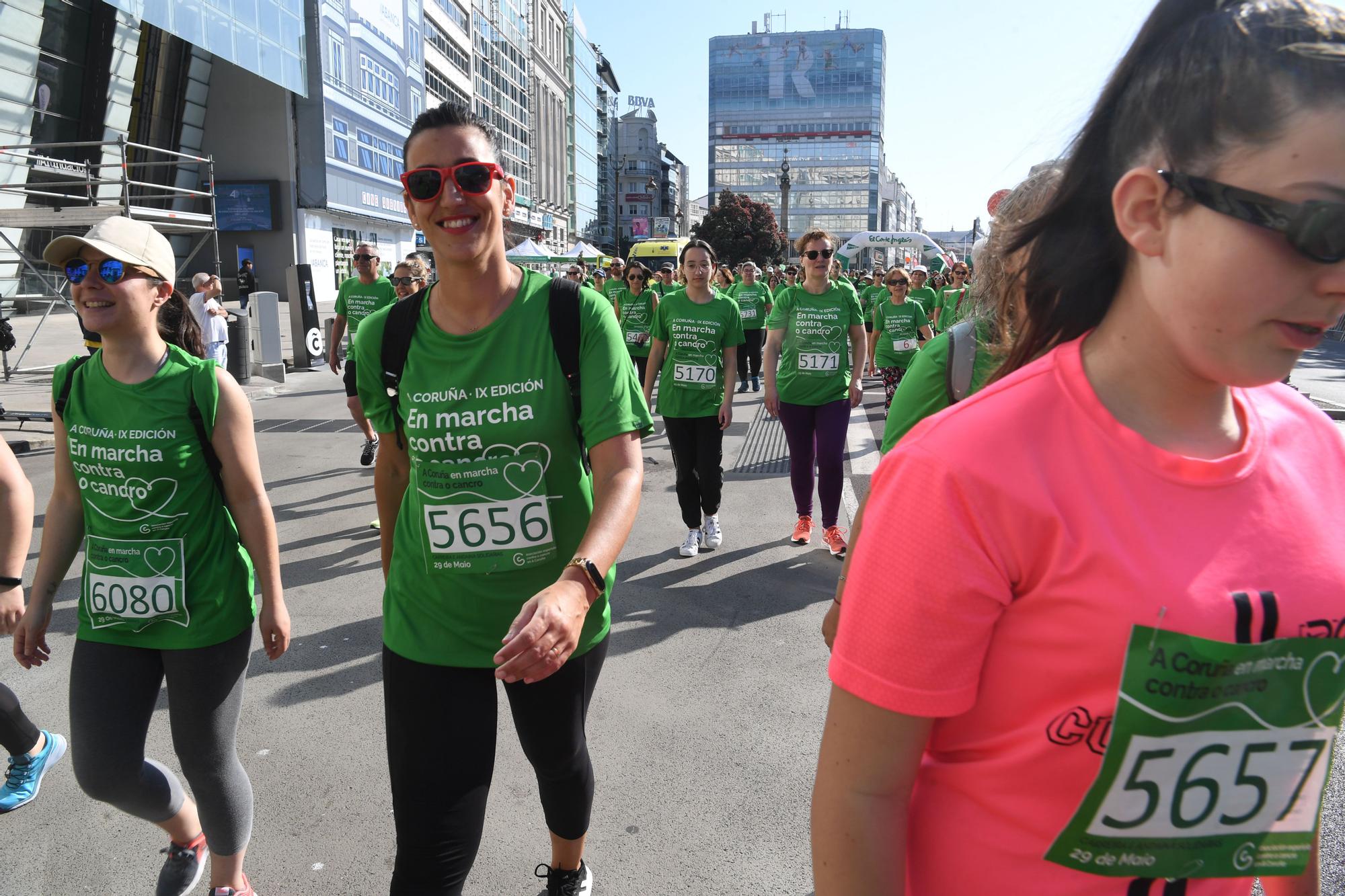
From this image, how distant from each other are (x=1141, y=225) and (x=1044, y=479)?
0.93 feet

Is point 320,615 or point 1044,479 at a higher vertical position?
point 1044,479

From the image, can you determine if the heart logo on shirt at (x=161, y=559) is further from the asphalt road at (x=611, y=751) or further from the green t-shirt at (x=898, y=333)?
the green t-shirt at (x=898, y=333)

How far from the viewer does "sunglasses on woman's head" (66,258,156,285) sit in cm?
251

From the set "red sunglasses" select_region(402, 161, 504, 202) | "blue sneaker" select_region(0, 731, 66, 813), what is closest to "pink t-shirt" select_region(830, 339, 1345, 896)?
"red sunglasses" select_region(402, 161, 504, 202)

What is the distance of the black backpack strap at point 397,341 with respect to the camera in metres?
2.32

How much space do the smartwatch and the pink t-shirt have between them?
36.7 inches

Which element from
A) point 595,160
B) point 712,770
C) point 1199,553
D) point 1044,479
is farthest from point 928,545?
point 595,160

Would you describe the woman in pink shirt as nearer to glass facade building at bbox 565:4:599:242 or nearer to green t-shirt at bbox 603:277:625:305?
green t-shirt at bbox 603:277:625:305

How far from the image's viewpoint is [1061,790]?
1028 mm

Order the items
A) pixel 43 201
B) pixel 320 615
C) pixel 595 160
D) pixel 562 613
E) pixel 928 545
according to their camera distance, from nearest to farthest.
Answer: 1. pixel 928 545
2. pixel 562 613
3. pixel 320 615
4. pixel 43 201
5. pixel 595 160

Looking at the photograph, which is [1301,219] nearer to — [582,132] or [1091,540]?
[1091,540]

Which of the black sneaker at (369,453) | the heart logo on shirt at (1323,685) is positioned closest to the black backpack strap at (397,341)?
the heart logo on shirt at (1323,685)

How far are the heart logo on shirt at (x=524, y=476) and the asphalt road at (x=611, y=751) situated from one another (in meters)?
1.31

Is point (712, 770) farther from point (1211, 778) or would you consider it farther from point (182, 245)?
point (182, 245)
